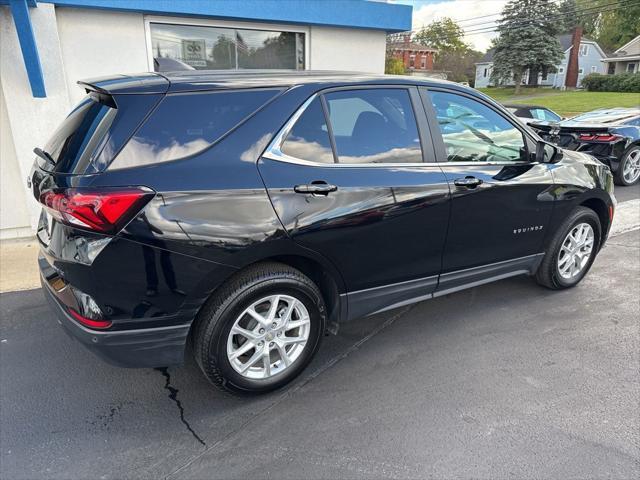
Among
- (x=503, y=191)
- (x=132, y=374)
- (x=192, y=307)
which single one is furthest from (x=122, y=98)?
(x=503, y=191)

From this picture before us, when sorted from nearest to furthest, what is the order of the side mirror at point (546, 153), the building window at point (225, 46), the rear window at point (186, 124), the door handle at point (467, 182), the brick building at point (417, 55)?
the rear window at point (186, 124)
the door handle at point (467, 182)
the side mirror at point (546, 153)
the building window at point (225, 46)
the brick building at point (417, 55)

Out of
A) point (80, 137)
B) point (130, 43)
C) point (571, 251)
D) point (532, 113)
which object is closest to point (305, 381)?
point (80, 137)

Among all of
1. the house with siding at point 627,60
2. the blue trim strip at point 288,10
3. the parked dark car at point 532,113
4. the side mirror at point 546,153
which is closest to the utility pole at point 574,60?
the house with siding at point 627,60

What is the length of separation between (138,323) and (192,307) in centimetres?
27

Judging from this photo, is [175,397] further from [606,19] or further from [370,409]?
[606,19]

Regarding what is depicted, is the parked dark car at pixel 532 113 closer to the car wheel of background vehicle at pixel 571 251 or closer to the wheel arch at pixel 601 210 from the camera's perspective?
the wheel arch at pixel 601 210

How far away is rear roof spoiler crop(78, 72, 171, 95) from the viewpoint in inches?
93.5

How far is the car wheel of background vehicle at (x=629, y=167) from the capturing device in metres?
8.63

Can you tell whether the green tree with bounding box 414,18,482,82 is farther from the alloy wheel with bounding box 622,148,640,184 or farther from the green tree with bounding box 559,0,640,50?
the alloy wheel with bounding box 622,148,640,184

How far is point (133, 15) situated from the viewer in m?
5.89

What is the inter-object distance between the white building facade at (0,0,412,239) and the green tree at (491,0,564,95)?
4118 cm

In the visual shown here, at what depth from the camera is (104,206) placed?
7.12ft

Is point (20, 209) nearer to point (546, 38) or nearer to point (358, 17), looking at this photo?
point (358, 17)

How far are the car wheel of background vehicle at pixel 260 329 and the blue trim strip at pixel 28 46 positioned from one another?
404 centimetres
